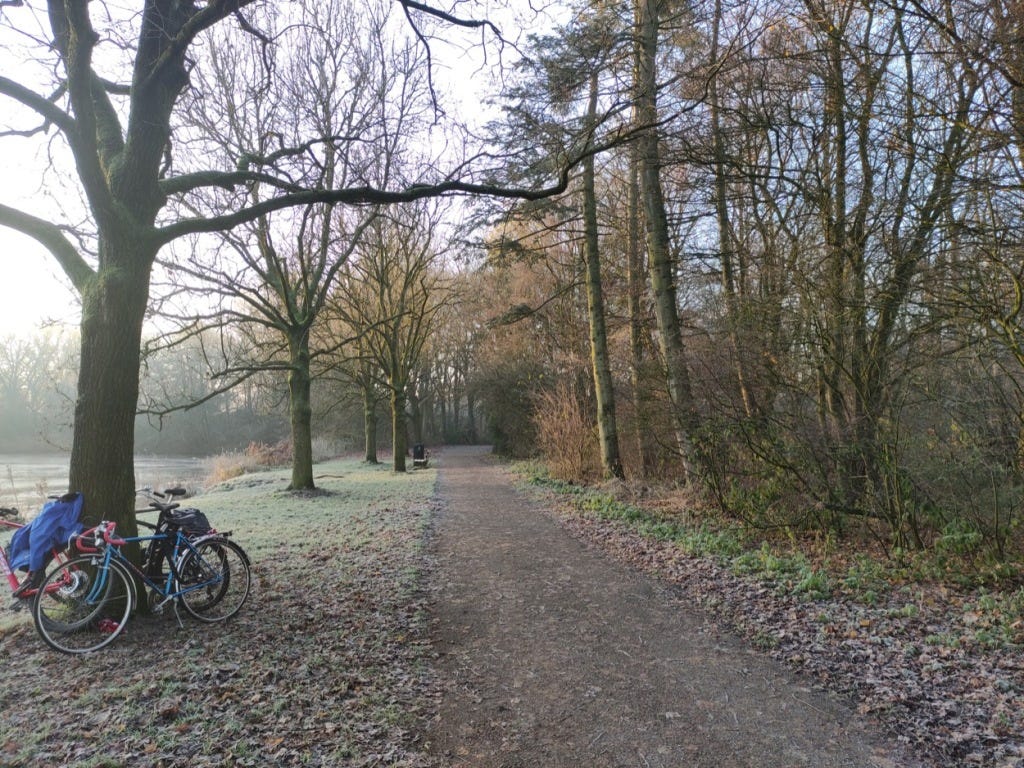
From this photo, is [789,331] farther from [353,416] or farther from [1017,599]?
[353,416]

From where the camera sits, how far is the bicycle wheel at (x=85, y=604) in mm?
4578

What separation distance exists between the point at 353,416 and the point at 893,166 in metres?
33.5

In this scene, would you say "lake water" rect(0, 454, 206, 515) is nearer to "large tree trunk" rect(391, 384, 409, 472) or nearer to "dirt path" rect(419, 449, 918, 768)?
"large tree trunk" rect(391, 384, 409, 472)

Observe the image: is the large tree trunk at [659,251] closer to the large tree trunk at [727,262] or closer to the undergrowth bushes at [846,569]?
the large tree trunk at [727,262]

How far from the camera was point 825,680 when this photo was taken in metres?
3.96

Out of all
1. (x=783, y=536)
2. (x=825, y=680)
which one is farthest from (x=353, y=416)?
(x=825, y=680)

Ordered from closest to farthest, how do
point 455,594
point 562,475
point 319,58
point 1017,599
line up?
point 1017,599 < point 455,594 < point 319,58 < point 562,475

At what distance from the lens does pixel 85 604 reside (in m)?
4.83

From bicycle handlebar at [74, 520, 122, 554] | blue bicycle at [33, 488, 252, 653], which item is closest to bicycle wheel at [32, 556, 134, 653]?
blue bicycle at [33, 488, 252, 653]

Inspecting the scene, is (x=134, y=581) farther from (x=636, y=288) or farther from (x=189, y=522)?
(x=636, y=288)

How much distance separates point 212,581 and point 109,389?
1968 millimetres

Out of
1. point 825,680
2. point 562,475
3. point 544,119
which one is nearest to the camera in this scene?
point 825,680

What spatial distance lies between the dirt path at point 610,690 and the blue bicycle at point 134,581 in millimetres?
2039

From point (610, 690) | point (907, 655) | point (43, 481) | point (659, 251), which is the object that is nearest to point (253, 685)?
point (610, 690)
